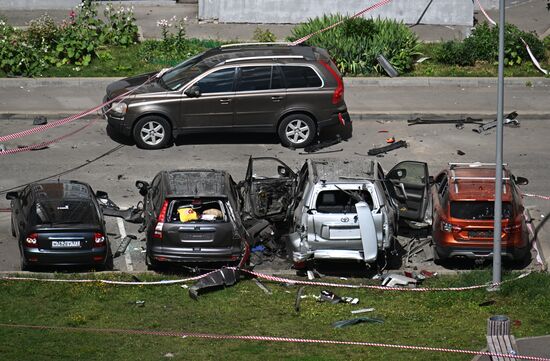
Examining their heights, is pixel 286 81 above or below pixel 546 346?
above

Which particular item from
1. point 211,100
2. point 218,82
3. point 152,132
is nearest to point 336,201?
point 211,100

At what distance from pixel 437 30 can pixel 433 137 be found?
747 cm

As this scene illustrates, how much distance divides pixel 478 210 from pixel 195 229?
4.75 meters

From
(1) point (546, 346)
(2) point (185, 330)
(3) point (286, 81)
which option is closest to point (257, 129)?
(3) point (286, 81)

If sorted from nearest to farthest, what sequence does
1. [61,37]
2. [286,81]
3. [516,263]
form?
1. [516,263]
2. [286,81]
3. [61,37]

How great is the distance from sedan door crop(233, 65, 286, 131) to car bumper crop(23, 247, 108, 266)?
7.07 meters

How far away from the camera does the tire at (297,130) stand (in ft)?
82.1

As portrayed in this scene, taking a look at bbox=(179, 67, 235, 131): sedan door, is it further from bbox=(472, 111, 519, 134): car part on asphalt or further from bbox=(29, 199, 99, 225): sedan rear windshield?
bbox=(472, 111, 519, 134): car part on asphalt

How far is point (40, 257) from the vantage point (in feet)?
60.4

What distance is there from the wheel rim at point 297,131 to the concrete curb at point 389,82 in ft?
15.0

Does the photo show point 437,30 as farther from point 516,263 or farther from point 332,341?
point 332,341

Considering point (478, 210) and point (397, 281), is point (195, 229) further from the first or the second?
point (478, 210)

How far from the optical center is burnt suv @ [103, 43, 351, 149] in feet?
81.0

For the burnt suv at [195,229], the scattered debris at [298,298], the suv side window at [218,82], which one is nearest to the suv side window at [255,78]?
the suv side window at [218,82]
